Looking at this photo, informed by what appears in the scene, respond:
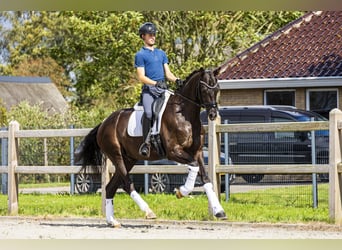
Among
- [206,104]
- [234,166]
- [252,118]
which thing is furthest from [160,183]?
[206,104]

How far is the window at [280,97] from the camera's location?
29781 millimetres

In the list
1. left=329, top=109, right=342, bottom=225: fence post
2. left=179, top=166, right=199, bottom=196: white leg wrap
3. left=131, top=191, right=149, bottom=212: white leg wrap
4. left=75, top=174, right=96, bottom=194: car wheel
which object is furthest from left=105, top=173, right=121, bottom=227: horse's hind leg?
left=75, top=174, right=96, bottom=194: car wheel

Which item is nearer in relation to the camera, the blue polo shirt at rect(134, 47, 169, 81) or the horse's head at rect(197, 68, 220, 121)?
the horse's head at rect(197, 68, 220, 121)

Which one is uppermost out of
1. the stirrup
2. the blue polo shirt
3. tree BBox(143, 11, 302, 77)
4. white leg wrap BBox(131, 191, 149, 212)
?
tree BBox(143, 11, 302, 77)

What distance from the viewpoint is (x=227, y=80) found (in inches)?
1177

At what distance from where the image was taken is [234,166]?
49.8 feet

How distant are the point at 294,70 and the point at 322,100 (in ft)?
4.19

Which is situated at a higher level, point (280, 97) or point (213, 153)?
point (280, 97)

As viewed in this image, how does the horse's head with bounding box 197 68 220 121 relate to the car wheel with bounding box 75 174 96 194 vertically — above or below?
above

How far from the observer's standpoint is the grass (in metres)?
15.3

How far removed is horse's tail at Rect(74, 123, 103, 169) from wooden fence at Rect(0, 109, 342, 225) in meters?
0.25

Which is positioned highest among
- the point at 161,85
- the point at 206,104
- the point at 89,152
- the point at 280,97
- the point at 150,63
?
the point at 150,63

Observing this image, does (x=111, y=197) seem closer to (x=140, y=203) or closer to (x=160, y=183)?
(x=140, y=203)

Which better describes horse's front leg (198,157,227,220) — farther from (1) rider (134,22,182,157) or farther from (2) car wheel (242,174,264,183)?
(2) car wheel (242,174,264,183)
